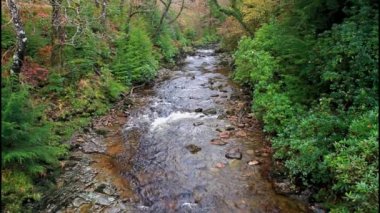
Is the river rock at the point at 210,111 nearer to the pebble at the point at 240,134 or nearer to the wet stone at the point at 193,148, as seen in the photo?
the pebble at the point at 240,134

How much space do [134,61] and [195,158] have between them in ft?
28.9

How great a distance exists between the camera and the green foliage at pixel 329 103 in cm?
632

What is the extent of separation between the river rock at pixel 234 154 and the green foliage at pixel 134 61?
7983 millimetres

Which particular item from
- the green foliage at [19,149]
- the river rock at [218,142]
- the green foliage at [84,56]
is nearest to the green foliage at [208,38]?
the green foliage at [84,56]

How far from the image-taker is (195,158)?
9.62 meters

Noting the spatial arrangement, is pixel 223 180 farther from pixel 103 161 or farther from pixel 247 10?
pixel 247 10

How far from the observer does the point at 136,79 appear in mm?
17016

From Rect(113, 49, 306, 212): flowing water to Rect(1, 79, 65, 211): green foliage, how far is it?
2.24 metres

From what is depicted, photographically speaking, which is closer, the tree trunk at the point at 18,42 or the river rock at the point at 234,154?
the tree trunk at the point at 18,42

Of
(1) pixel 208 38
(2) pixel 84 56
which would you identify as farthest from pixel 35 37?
(1) pixel 208 38

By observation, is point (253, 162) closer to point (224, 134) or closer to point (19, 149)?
point (224, 134)

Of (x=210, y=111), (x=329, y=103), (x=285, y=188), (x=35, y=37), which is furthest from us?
(x=210, y=111)

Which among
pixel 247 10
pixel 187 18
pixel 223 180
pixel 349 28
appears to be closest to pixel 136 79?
pixel 247 10

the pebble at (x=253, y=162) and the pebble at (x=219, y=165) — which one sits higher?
the pebble at (x=219, y=165)
